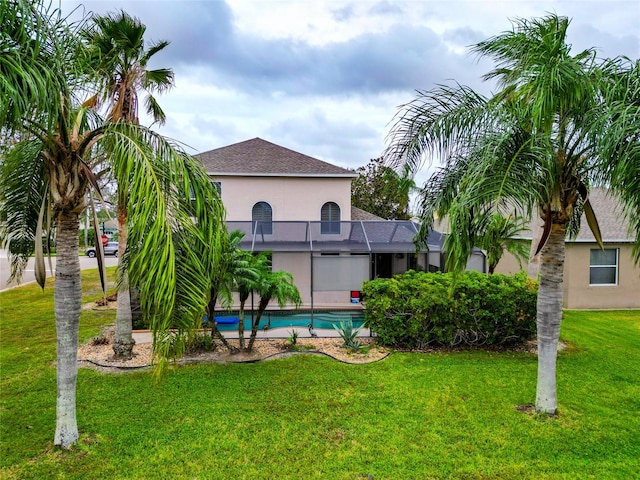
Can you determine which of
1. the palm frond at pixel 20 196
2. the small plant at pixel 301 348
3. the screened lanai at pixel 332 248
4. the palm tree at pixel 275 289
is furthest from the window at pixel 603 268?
the palm frond at pixel 20 196

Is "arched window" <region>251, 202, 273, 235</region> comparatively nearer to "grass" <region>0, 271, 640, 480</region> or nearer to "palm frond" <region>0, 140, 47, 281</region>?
"grass" <region>0, 271, 640, 480</region>

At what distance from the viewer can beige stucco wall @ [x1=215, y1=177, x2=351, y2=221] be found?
661 inches

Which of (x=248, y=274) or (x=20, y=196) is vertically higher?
(x=20, y=196)

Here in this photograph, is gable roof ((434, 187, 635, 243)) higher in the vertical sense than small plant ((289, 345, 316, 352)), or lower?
higher

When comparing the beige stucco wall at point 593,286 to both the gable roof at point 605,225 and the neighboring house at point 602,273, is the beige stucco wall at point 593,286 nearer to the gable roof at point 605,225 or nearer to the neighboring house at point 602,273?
the neighboring house at point 602,273

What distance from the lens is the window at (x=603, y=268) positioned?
15109 mm

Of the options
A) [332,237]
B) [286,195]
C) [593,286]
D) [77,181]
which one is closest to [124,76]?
[77,181]

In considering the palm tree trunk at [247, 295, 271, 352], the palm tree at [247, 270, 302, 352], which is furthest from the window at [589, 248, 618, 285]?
the palm tree trunk at [247, 295, 271, 352]

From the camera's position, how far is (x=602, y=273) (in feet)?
49.9

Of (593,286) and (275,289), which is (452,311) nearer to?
(275,289)

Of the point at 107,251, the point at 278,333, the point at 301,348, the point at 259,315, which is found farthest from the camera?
the point at 107,251

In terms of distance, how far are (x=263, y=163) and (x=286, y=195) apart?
2122mm

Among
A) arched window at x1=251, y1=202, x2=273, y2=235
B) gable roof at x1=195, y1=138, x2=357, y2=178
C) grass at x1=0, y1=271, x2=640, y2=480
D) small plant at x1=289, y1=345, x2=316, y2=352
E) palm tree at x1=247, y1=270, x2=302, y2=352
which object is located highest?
gable roof at x1=195, y1=138, x2=357, y2=178

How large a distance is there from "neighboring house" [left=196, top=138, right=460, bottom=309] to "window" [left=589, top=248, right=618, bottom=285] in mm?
6950
